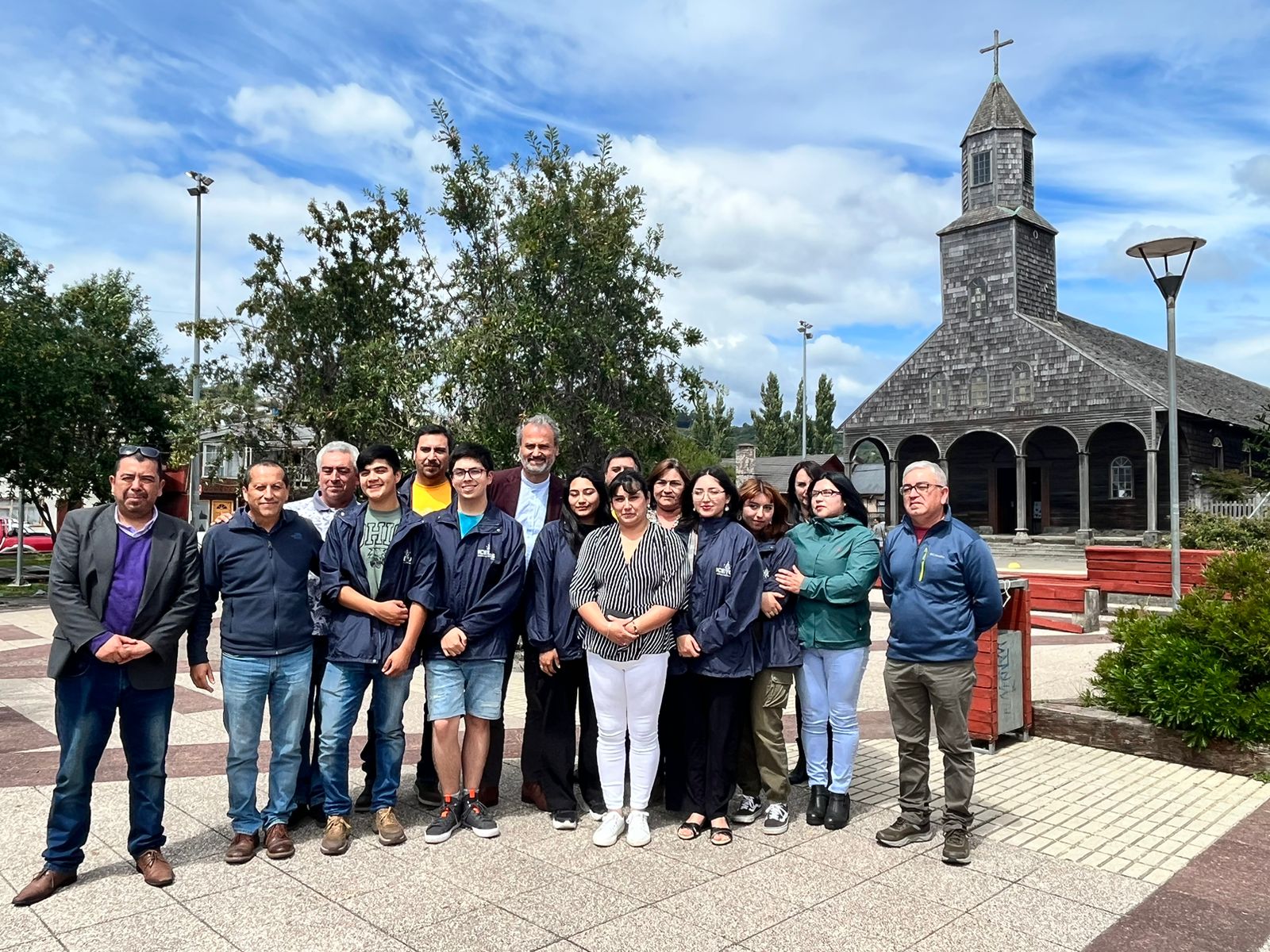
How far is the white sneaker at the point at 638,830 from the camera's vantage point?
180 inches

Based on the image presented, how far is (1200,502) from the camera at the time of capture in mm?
31016

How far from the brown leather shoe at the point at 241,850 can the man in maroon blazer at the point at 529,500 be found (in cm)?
120

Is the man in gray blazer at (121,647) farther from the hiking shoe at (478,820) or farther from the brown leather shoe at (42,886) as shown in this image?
the hiking shoe at (478,820)

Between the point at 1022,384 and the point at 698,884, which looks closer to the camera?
the point at 698,884

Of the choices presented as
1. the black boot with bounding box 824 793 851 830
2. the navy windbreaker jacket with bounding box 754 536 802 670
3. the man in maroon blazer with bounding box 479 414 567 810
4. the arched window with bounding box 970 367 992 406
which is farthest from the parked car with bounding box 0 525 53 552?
the black boot with bounding box 824 793 851 830

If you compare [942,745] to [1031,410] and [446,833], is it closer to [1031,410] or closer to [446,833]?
[446,833]

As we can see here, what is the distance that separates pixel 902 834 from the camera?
462cm

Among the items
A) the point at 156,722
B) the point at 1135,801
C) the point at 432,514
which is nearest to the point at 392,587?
the point at 432,514

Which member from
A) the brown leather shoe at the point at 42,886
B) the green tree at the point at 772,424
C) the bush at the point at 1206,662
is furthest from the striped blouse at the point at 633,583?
the green tree at the point at 772,424

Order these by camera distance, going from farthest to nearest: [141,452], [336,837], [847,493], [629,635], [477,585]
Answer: [847,493] < [477,585] < [629,635] < [336,837] < [141,452]

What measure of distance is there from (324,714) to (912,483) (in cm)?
313

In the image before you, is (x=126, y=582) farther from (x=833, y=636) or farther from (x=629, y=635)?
(x=833, y=636)

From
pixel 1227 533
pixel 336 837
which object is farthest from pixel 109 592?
pixel 1227 533

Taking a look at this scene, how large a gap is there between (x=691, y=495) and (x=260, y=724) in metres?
2.39
